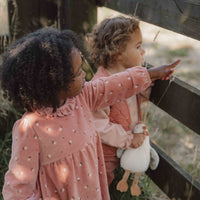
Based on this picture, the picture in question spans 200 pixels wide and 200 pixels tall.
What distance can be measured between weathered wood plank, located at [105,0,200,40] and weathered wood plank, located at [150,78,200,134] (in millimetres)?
313

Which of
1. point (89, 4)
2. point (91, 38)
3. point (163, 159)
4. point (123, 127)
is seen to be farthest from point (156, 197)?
point (89, 4)

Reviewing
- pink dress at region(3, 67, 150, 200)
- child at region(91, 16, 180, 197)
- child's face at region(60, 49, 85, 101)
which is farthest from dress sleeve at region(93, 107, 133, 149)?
child's face at region(60, 49, 85, 101)

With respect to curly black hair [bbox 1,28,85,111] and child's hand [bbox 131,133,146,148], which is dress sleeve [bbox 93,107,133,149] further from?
curly black hair [bbox 1,28,85,111]

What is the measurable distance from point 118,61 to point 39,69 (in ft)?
2.33

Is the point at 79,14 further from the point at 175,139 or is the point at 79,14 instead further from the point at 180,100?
the point at 175,139

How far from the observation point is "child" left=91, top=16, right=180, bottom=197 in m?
2.06

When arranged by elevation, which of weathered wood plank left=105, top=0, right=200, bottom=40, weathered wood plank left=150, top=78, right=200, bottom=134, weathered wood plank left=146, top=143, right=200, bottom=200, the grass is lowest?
the grass

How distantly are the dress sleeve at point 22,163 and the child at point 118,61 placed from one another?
20.4 inches

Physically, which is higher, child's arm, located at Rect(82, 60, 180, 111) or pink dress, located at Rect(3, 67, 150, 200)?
child's arm, located at Rect(82, 60, 180, 111)

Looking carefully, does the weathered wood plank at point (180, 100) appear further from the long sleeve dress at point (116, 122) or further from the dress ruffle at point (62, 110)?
the dress ruffle at point (62, 110)

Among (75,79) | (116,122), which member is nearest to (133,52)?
(116,122)

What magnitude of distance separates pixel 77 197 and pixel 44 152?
0.32 metres

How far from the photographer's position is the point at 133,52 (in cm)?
208

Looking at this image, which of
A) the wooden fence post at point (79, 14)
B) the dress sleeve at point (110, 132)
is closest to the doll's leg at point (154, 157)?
the dress sleeve at point (110, 132)
